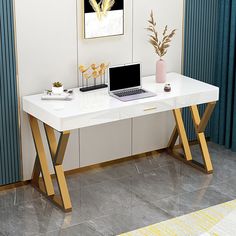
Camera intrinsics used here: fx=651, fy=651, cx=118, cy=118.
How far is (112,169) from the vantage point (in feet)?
18.0

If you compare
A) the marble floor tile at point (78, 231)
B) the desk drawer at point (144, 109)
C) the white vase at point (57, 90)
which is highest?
the white vase at point (57, 90)

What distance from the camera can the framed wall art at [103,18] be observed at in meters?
5.01

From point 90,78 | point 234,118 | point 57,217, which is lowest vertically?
point 57,217

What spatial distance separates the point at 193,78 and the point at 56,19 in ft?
4.87

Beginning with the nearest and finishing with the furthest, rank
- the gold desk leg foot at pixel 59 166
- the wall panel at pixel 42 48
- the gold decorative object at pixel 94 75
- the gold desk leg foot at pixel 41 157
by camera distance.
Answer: the gold desk leg foot at pixel 59 166 → the wall panel at pixel 42 48 → the gold desk leg foot at pixel 41 157 → the gold decorative object at pixel 94 75

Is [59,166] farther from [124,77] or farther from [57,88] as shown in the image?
[124,77]

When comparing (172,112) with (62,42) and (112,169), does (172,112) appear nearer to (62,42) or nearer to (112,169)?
(112,169)

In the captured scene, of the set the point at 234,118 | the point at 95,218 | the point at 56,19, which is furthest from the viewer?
the point at 234,118

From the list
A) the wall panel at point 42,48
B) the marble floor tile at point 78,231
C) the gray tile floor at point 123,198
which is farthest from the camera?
the wall panel at point 42,48

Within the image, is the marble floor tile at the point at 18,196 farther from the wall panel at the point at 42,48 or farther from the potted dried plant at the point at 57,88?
the potted dried plant at the point at 57,88

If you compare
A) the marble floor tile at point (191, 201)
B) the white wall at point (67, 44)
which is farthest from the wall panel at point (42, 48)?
the marble floor tile at point (191, 201)

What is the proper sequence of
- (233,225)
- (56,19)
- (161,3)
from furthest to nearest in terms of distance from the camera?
(161,3)
(56,19)
(233,225)

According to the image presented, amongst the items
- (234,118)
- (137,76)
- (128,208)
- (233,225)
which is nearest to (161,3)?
(137,76)

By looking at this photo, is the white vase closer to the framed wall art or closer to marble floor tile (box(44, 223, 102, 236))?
the framed wall art
